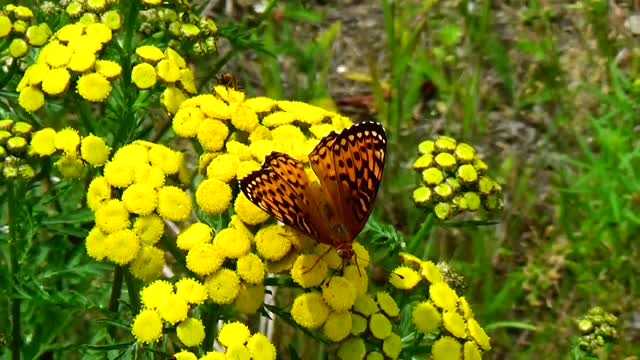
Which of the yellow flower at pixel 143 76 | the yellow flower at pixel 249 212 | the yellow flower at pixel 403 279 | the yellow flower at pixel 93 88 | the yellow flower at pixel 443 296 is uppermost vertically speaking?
the yellow flower at pixel 143 76

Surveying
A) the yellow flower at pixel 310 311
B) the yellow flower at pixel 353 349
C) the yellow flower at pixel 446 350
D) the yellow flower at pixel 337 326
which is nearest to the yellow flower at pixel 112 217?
the yellow flower at pixel 310 311

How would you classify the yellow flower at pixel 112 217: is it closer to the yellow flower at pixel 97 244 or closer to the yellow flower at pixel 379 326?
the yellow flower at pixel 97 244

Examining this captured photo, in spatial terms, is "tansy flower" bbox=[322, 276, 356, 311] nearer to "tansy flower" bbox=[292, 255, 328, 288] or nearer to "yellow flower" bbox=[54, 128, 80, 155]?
"tansy flower" bbox=[292, 255, 328, 288]

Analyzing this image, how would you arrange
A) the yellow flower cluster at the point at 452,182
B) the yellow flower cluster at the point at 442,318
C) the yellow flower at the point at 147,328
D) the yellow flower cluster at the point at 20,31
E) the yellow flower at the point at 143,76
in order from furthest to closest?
the yellow flower cluster at the point at 20,31 < the yellow flower cluster at the point at 452,182 < the yellow flower at the point at 143,76 < the yellow flower cluster at the point at 442,318 < the yellow flower at the point at 147,328

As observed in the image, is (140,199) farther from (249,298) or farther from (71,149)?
(249,298)

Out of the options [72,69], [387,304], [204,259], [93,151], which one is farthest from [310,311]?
[72,69]

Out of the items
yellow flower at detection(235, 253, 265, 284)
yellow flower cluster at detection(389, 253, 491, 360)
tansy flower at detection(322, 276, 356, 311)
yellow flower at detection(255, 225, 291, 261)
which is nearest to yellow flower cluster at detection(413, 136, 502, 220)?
yellow flower cluster at detection(389, 253, 491, 360)
